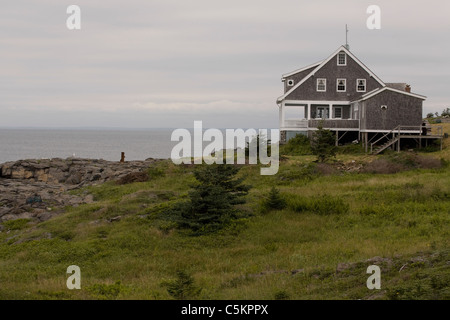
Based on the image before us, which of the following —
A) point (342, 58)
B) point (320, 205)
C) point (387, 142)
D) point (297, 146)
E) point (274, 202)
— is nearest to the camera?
point (320, 205)

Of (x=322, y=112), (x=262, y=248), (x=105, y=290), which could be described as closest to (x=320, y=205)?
(x=262, y=248)

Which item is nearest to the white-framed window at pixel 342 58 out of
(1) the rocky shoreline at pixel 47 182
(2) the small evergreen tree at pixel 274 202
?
(1) the rocky shoreline at pixel 47 182

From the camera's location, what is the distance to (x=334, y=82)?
47125 millimetres

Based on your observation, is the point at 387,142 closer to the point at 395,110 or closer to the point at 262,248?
the point at 395,110

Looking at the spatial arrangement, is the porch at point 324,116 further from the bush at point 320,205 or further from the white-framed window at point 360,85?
the bush at point 320,205

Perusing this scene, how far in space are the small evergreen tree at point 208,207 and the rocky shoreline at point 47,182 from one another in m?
9.67

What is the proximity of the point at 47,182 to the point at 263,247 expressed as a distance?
32418 millimetres

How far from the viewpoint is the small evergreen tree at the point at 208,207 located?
21594 mm

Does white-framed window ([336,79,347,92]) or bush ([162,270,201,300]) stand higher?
white-framed window ([336,79,347,92])

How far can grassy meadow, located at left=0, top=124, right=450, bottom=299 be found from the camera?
43.1 ft

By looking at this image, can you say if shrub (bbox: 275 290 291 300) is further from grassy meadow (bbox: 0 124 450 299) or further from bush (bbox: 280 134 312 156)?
bush (bbox: 280 134 312 156)

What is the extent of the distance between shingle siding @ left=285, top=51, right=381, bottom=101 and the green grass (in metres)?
17.9

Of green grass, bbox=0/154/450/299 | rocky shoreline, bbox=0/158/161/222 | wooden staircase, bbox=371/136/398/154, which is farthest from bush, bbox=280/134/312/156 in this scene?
green grass, bbox=0/154/450/299
